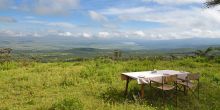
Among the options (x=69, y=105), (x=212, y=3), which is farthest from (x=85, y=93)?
(x=212, y=3)

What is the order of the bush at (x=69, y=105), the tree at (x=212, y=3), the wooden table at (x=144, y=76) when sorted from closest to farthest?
the bush at (x=69, y=105), the wooden table at (x=144, y=76), the tree at (x=212, y=3)

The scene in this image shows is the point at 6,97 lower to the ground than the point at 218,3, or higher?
lower

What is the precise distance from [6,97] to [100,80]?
553 cm

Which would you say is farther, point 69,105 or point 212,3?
point 212,3

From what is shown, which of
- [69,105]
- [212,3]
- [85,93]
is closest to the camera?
[69,105]

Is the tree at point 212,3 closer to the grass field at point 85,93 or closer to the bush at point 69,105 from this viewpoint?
the grass field at point 85,93

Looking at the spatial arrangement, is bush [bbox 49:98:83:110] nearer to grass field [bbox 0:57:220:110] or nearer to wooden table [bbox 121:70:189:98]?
grass field [bbox 0:57:220:110]

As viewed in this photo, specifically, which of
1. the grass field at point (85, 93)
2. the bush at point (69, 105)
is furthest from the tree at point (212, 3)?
the bush at point (69, 105)

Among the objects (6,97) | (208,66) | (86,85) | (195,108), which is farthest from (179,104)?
(208,66)

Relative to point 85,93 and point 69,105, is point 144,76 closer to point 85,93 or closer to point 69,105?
point 85,93

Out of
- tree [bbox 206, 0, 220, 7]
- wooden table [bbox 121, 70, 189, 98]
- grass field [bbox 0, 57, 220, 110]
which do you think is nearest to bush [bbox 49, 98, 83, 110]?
grass field [bbox 0, 57, 220, 110]

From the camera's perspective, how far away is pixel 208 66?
2656cm

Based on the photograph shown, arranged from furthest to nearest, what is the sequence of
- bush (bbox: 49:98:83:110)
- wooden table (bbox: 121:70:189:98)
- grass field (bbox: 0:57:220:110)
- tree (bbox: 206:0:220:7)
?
tree (bbox: 206:0:220:7), wooden table (bbox: 121:70:189:98), grass field (bbox: 0:57:220:110), bush (bbox: 49:98:83:110)

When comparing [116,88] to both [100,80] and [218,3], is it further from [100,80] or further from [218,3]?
[218,3]
